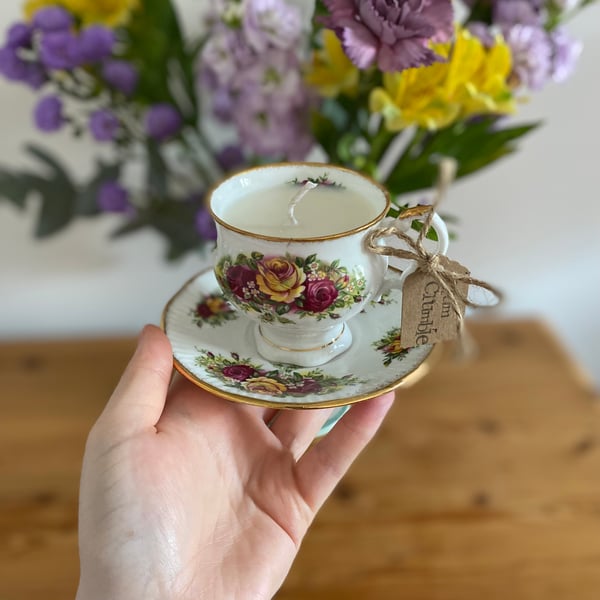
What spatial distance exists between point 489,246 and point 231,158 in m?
0.58

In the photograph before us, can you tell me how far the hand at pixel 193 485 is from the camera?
1.85 feet

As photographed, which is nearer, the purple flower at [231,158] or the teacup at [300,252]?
the teacup at [300,252]

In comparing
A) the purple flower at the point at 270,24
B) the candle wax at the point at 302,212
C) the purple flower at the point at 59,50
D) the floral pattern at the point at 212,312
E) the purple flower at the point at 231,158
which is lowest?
the floral pattern at the point at 212,312

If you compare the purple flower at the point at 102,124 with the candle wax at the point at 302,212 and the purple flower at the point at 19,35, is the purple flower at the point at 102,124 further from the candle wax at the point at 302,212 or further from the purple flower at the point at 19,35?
the candle wax at the point at 302,212

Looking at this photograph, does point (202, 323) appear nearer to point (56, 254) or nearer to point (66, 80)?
point (66, 80)

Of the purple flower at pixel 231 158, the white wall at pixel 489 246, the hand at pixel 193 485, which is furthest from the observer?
the white wall at pixel 489 246

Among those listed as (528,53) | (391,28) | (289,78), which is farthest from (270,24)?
(528,53)

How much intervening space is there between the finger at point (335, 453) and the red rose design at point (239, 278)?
181 mm

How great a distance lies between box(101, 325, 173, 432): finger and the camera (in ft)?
1.95

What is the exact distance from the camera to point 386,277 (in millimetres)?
681

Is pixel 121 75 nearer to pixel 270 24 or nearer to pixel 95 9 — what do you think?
pixel 95 9

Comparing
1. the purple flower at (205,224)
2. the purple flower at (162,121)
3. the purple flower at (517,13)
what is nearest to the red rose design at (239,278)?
the purple flower at (205,224)

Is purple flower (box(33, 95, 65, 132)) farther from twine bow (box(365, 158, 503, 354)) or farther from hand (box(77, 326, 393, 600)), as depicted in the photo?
twine bow (box(365, 158, 503, 354))

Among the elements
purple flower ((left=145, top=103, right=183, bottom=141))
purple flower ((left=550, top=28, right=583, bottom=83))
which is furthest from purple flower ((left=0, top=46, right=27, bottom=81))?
purple flower ((left=550, top=28, right=583, bottom=83))
